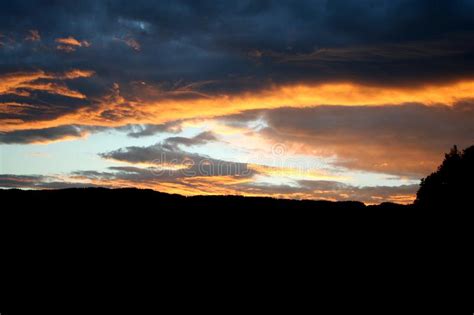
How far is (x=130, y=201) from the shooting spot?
44.4ft

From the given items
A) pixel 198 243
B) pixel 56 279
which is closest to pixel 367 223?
pixel 198 243

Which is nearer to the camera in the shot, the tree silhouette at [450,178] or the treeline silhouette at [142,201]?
the treeline silhouette at [142,201]

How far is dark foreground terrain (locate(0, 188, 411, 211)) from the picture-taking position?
13.4 metres

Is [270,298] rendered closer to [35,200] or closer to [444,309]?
[444,309]

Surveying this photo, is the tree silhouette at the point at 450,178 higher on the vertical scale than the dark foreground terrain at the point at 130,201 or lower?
higher

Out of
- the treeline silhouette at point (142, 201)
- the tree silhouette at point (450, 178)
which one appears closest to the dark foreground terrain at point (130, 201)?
the treeline silhouette at point (142, 201)

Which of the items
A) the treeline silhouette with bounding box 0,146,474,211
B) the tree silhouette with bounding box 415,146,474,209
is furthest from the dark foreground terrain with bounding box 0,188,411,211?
the tree silhouette with bounding box 415,146,474,209

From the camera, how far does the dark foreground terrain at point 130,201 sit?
43.9 feet

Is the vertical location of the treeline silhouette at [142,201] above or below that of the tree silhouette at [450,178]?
below

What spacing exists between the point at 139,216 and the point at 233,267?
271 cm

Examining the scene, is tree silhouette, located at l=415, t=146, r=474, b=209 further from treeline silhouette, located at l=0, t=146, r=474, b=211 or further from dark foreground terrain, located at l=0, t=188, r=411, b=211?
dark foreground terrain, located at l=0, t=188, r=411, b=211

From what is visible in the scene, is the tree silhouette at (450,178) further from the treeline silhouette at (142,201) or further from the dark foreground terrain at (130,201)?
the dark foreground terrain at (130,201)

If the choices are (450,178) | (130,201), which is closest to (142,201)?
(130,201)

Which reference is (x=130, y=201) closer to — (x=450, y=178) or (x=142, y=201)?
(x=142, y=201)
